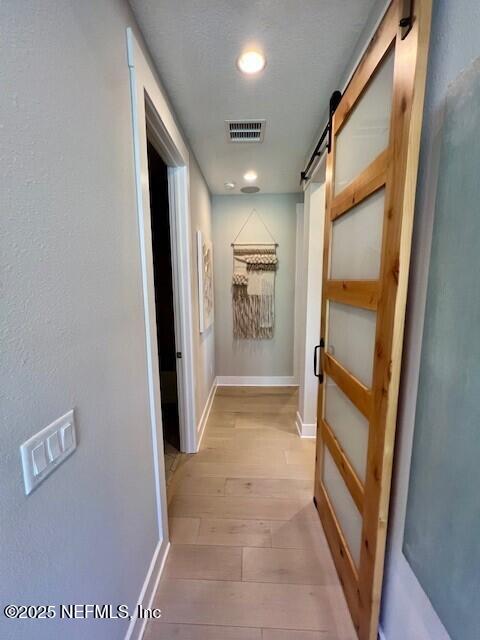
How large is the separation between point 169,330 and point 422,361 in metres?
2.84

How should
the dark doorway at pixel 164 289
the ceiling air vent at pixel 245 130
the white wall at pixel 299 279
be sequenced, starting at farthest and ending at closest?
1. the dark doorway at pixel 164 289
2. the white wall at pixel 299 279
3. the ceiling air vent at pixel 245 130

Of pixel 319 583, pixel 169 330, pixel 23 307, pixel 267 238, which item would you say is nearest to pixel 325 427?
pixel 319 583

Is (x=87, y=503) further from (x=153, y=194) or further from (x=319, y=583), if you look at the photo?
(x=153, y=194)

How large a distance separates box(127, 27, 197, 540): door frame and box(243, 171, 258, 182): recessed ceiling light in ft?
3.05

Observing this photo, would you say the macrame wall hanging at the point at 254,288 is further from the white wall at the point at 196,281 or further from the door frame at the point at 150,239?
the door frame at the point at 150,239

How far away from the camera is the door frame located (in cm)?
117

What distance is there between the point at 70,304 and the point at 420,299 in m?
1.03

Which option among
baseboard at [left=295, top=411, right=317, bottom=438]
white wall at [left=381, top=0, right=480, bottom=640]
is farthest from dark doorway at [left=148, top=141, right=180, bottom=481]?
white wall at [left=381, top=0, right=480, bottom=640]

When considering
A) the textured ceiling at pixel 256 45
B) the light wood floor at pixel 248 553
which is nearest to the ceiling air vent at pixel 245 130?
the textured ceiling at pixel 256 45

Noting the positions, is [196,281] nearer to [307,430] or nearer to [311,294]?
[311,294]

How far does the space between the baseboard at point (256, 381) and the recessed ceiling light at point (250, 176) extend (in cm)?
247

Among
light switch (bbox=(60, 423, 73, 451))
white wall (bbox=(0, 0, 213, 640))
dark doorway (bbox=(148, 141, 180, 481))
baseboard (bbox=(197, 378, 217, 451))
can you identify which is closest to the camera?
white wall (bbox=(0, 0, 213, 640))

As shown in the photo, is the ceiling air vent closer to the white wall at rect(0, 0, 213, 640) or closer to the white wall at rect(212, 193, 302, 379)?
the white wall at rect(0, 0, 213, 640)

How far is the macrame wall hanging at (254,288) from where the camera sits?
353 centimetres
